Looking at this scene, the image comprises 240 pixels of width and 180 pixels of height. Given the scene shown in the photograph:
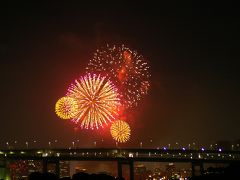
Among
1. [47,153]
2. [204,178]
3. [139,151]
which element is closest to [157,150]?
[139,151]

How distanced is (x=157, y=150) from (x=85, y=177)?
11161 centimetres

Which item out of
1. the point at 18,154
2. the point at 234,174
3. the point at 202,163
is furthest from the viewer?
the point at 18,154

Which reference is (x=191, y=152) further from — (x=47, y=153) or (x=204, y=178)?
(x=204, y=178)

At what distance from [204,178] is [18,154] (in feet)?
410

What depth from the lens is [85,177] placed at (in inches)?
2926

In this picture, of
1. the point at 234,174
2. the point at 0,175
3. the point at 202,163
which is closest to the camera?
the point at 234,174

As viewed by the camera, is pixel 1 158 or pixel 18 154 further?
pixel 18 154

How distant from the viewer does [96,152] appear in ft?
647

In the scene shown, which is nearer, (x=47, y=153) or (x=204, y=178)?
(x=204, y=178)

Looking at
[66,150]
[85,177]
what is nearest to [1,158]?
[66,150]

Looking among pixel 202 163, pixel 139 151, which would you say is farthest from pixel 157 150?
pixel 202 163

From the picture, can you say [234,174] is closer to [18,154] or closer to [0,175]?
[0,175]

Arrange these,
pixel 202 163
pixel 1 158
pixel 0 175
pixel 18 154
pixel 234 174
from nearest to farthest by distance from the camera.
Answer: pixel 234 174
pixel 0 175
pixel 202 163
pixel 1 158
pixel 18 154

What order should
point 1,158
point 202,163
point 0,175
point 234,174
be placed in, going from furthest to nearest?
point 1,158 → point 202,163 → point 0,175 → point 234,174
